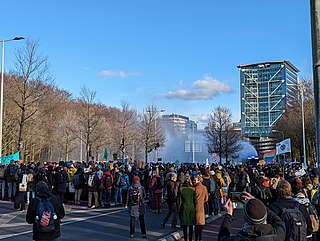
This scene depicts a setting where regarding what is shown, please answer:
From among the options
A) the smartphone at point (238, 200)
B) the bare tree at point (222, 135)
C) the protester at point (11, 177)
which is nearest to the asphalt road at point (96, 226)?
the protester at point (11, 177)

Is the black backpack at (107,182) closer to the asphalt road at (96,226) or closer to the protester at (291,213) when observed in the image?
the asphalt road at (96,226)

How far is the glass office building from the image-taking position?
14500cm

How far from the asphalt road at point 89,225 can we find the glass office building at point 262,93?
12844 centimetres

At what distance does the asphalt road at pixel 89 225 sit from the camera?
1188cm

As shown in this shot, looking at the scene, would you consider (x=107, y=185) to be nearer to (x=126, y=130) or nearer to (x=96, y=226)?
(x=96, y=226)

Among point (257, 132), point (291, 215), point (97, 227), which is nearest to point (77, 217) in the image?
point (97, 227)

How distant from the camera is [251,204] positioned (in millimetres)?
3959

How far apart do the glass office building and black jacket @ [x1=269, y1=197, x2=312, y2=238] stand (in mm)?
137243

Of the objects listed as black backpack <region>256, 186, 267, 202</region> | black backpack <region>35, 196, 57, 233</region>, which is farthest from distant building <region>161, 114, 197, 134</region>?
black backpack <region>35, 196, 57, 233</region>

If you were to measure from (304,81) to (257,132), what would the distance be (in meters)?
93.1


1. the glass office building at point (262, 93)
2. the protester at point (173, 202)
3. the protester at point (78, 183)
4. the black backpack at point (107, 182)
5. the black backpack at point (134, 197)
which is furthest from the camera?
the glass office building at point (262, 93)

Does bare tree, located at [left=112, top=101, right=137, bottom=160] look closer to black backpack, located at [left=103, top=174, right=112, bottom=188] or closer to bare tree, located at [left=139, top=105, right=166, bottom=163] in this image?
bare tree, located at [left=139, top=105, right=166, bottom=163]

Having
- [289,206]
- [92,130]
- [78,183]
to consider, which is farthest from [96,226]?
[92,130]

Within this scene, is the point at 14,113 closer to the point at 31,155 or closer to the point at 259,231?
the point at 31,155
